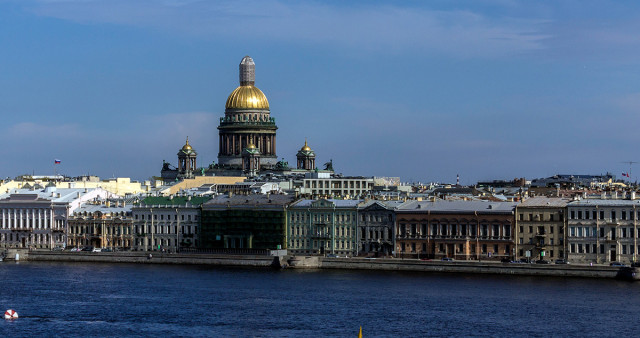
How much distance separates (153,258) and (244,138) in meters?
39.9

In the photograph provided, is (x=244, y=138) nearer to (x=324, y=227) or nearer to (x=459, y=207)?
(x=324, y=227)

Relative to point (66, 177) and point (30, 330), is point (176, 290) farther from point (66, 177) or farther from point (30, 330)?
point (66, 177)

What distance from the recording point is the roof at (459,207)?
8481 centimetres

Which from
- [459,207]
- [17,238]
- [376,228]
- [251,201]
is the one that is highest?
[251,201]

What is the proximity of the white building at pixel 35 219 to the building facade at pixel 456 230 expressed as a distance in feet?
81.3

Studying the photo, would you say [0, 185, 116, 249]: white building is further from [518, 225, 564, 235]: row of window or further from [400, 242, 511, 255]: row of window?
[518, 225, 564, 235]: row of window

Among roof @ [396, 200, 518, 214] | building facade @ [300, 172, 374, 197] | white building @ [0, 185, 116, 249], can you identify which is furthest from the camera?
building facade @ [300, 172, 374, 197]

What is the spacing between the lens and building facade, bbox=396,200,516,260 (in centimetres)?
8425

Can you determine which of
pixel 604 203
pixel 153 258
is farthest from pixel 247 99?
pixel 604 203

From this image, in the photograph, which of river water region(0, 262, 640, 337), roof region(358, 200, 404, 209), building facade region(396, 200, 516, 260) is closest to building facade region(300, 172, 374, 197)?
roof region(358, 200, 404, 209)

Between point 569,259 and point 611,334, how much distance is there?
24018 mm

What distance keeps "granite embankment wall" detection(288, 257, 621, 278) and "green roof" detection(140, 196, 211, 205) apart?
13.3m

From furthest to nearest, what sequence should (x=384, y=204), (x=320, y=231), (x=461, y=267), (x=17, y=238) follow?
1. (x=17, y=238)
2. (x=320, y=231)
3. (x=384, y=204)
4. (x=461, y=267)

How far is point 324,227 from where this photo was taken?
91.8m
